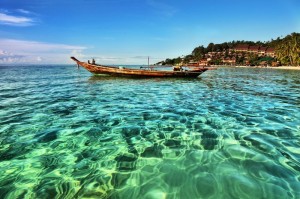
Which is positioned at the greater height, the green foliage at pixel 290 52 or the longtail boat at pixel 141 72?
the green foliage at pixel 290 52

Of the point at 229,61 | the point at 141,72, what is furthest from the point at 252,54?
the point at 141,72

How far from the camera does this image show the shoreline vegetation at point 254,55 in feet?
250

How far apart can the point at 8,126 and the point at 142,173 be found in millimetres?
Answer: 5694

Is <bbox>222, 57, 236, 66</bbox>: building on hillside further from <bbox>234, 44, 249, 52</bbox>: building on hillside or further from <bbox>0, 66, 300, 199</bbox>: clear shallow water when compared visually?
<bbox>0, 66, 300, 199</bbox>: clear shallow water

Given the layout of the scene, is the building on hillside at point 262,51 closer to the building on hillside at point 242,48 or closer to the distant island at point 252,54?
the distant island at point 252,54

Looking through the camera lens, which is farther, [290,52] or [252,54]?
[252,54]

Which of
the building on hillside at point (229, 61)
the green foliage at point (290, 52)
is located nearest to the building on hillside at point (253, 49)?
the building on hillside at point (229, 61)

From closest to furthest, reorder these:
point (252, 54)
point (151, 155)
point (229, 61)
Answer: point (151, 155) → point (252, 54) → point (229, 61)

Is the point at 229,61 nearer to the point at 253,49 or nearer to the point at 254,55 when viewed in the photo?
the point at 254,55

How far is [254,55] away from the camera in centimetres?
10844

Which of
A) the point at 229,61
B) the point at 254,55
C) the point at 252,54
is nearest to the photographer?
the point at 254,55

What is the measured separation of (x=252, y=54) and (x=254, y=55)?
5.68 metres

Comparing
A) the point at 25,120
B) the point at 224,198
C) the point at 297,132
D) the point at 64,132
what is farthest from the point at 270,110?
the point at 25,120

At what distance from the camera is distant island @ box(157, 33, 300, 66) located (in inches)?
3017
